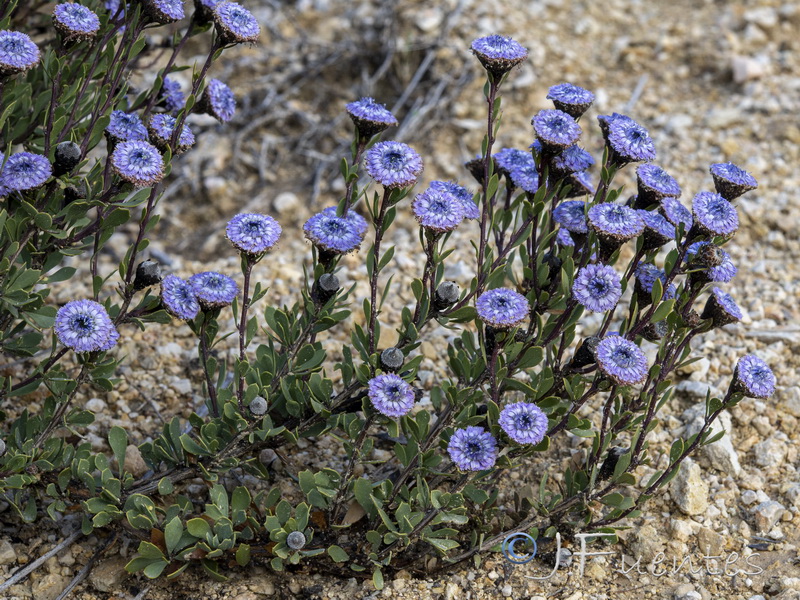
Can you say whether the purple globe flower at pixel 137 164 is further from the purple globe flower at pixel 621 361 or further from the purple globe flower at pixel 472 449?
the purple globe flower at pixel 621 361

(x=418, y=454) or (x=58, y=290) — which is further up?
(x=418, y=454)

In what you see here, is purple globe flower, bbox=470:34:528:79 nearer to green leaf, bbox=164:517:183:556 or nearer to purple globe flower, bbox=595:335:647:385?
purple globe flower, bbox=595:335:647:385

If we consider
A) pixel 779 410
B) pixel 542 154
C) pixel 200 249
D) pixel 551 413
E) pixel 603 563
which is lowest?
pixel 200 249

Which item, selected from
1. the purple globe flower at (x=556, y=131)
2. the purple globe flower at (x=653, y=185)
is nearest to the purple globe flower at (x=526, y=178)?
the purple globe flower at (x=556, y=131)

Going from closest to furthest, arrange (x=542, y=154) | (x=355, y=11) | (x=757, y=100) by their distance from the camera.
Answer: (x=542, y=154) < (x=757, y=100) < (x=355, y=11)

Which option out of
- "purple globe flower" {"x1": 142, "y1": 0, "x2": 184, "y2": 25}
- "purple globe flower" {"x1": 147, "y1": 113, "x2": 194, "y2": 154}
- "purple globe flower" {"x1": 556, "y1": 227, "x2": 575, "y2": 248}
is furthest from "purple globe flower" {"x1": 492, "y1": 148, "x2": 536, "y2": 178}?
"purple globe flower" {"x1": 142, "y1": 0, "x2": 184, "y2": 25}

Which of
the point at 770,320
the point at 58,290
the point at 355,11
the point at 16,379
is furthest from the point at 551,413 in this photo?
the point at 355,11

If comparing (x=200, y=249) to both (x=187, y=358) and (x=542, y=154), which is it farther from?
(x=542, y=154)
